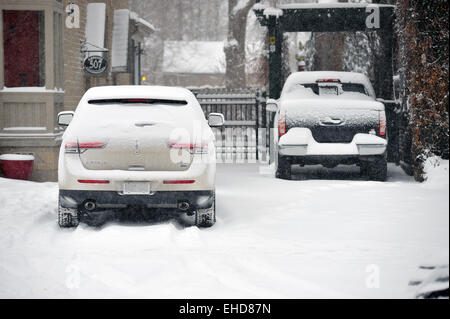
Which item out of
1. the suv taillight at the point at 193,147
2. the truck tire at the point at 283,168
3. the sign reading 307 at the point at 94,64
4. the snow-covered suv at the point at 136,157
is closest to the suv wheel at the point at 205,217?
the snow-covered suv at the point at 136,157

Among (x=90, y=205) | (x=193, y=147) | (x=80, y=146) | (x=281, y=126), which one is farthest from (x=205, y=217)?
(x=281, y=126)

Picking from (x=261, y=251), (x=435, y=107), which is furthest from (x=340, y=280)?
(x=435, y=107)

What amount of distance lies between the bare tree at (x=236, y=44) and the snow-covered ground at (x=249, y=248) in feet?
93.8

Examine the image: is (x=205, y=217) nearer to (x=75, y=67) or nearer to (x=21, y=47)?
(x=21, y=47)

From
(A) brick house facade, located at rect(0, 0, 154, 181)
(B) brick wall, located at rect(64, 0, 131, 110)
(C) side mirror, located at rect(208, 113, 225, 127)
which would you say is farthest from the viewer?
(B) brick wall, located at rect(64, 0, 131, 110)

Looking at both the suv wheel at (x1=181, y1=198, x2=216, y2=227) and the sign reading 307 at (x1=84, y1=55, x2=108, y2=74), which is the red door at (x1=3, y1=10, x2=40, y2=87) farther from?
the suv wheel at (x1=181, y1=198, x2=216, y2=227)

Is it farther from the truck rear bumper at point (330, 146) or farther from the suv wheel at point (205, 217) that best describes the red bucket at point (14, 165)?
the suv wheel at point (205, 217)

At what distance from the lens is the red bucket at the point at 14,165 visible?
1388cm

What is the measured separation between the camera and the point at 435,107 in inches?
451

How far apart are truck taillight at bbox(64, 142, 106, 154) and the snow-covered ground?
981 millimetres

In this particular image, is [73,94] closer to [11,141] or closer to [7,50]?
[7,50]

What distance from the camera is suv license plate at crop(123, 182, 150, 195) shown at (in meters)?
8.43

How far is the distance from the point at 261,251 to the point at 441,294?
126 inches

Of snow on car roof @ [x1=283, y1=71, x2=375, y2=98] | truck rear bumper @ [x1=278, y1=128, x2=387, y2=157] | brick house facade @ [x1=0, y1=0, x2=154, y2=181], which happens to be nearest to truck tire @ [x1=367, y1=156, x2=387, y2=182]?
truck rear bumper @ [x1=278, y1=128, x2=387, y2=157]
